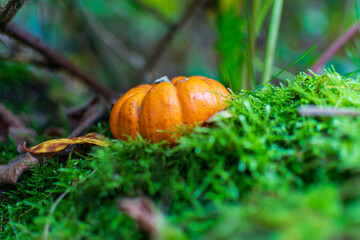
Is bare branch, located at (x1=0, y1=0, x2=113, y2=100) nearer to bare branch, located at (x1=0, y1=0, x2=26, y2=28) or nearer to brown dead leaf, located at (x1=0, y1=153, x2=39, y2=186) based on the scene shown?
bare branch, located at (x1=0, y1=0, x2=26, y2=28)

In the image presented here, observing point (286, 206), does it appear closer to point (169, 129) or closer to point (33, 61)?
point (169, 129)

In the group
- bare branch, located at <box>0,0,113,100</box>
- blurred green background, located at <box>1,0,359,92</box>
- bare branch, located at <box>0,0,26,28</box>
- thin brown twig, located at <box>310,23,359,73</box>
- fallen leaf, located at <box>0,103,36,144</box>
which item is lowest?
fallen leaf, located at <box>0,103,36,144</box>

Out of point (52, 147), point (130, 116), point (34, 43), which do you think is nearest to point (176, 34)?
point (34, 43)

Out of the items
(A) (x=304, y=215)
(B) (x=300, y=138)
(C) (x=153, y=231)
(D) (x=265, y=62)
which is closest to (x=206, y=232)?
(C) (x=153, y=231)

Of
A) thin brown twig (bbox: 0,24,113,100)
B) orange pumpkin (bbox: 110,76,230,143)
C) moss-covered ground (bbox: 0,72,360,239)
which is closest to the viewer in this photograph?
moss-covered ground (bbox: 0,72,360,239)

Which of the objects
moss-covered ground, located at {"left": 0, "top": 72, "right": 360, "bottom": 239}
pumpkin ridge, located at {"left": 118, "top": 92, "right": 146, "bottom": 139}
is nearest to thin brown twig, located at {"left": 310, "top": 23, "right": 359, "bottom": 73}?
A: moss-covered ground, located at {"left": 0, "top": 72, "right": 360, "bottom": 239}

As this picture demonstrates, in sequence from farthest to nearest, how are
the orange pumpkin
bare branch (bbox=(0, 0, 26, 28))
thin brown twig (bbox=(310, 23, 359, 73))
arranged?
thin brown twig (bbox=(310, 23, 359, 73)) < bare branch (bbox=(0, 0, 26, 28)) < the orange pumpkin
